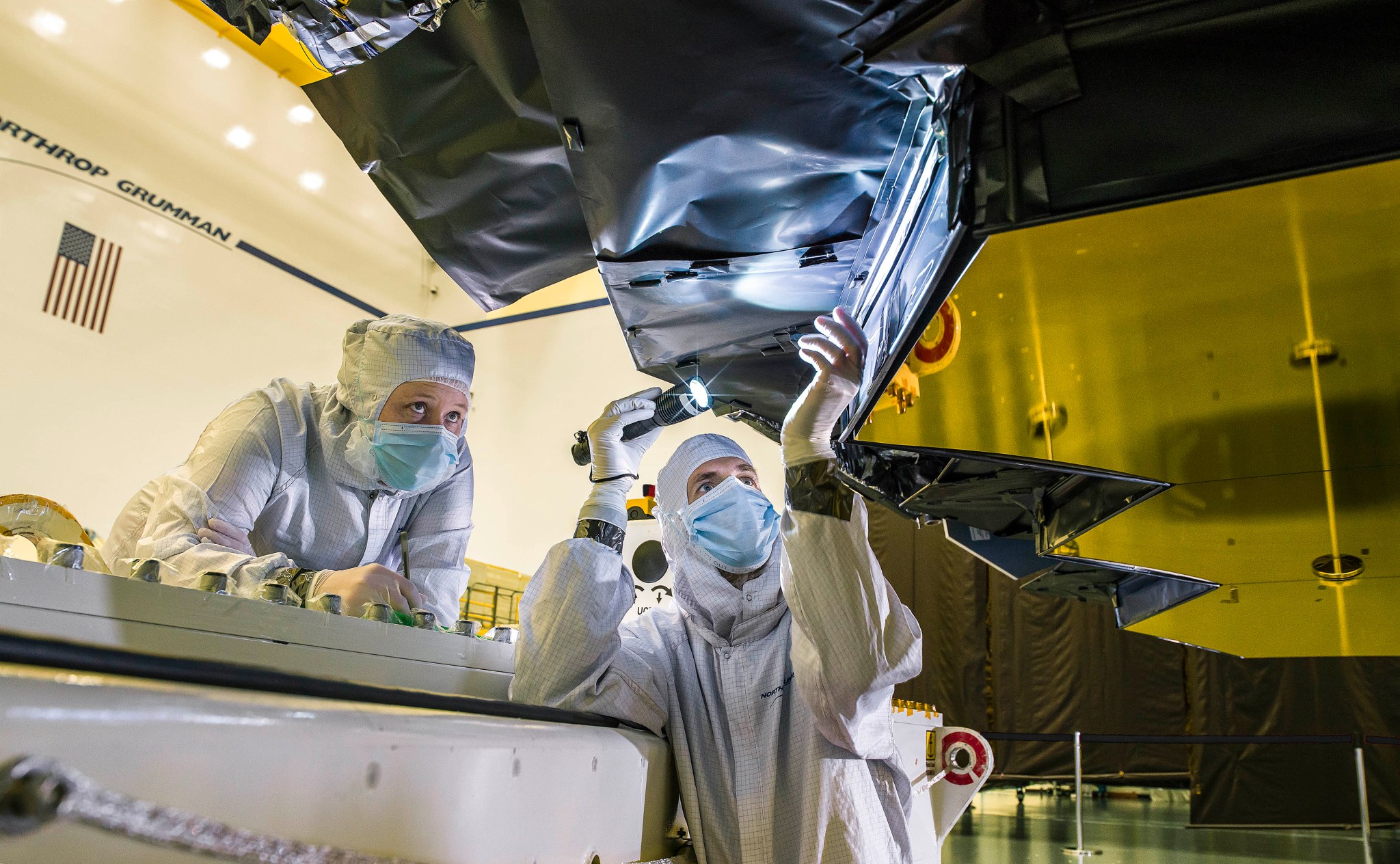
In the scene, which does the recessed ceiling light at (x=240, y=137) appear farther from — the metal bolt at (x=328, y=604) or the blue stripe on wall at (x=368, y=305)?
the metal bolt at (x=328, y=604)

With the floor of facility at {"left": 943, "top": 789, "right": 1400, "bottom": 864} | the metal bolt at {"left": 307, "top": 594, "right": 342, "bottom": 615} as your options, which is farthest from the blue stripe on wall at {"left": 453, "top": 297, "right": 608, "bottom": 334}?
the metal bolt at {"left": 307, "top": 594, "right": 342, "bottom": 615}

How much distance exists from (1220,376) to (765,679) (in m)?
0.91

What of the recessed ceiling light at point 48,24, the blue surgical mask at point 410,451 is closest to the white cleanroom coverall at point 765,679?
the blue surgical mask at point 410,451

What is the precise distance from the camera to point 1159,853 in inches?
171

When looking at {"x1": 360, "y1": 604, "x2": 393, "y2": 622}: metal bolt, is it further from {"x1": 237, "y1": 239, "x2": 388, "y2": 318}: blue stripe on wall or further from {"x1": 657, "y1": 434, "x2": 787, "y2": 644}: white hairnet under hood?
{"x1": 237, "y1": 239, "x2": 388, "y2": 318}: blue stripe on wall

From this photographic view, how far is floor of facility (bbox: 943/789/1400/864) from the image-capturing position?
14.1ft

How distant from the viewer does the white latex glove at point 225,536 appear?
195cm

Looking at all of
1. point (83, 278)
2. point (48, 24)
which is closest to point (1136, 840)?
point (83, 278)

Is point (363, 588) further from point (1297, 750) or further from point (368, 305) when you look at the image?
point (1297, 750)

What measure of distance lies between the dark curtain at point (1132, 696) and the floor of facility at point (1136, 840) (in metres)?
0.28

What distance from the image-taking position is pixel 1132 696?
22.1 ft

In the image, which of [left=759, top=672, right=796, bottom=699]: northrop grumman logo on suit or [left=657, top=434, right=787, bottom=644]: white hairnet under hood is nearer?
[left=759, top=672, right=796, bottom=699]: northrop grumman logo on suit

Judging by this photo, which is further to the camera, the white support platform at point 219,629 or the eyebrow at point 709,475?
the eyebrow at point 709,475

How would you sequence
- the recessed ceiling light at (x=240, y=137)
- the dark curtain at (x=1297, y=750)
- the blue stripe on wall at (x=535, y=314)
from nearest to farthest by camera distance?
the dark curtain at (x=1297, y=750)
the recessed ceiling light at (x=240, y=137)
the blue stripe on wall at (x=535, y=314)
